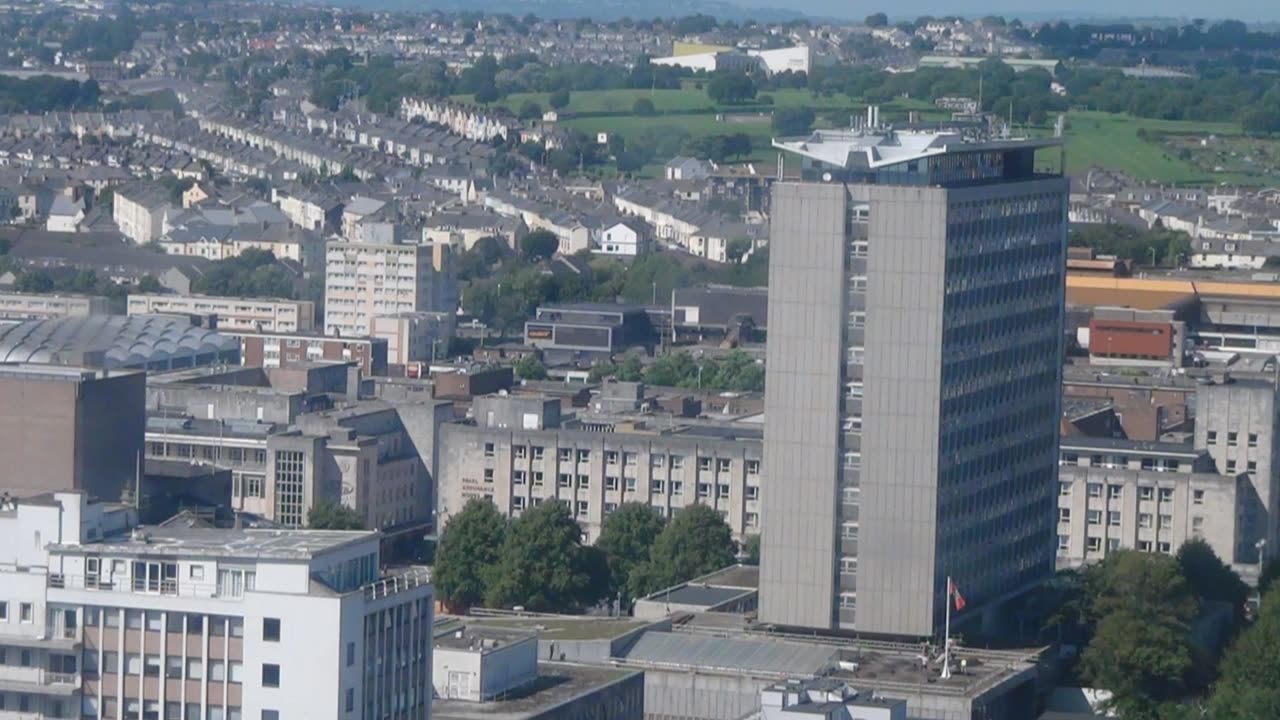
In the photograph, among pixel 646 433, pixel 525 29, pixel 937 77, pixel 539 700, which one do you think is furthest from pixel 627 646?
pixel 525 29

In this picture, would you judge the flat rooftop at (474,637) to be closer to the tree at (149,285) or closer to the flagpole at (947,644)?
the flagpole at (947,644)

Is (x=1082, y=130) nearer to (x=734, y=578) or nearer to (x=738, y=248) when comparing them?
(x=738, y=248)

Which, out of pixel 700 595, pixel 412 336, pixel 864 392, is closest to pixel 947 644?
pixel 864 392

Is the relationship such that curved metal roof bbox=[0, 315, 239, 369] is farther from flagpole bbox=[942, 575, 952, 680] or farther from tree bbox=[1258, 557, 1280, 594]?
flagpole bbox=[942, 575, 952, 680]

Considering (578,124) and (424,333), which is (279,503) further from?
(578,124)

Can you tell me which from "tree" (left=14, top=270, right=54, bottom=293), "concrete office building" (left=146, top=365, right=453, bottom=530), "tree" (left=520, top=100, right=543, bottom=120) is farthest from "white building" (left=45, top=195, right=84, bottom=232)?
"concrete office building" (left=146, top=365, right=453, bottom=530)

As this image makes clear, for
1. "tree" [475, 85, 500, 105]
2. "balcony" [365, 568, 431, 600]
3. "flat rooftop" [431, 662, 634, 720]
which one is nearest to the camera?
"balcony" [365, 568, 431, 600]
